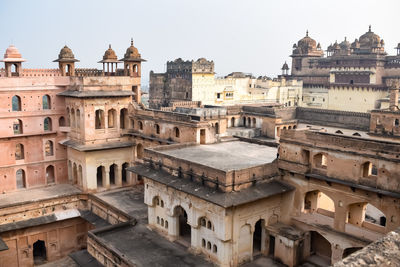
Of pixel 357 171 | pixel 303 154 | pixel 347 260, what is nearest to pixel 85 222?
pixel 303 154

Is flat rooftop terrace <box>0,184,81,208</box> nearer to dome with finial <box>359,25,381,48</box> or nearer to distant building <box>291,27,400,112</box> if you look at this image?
distant building <box>291,27,400,112</box>

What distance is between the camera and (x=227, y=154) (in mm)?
23594

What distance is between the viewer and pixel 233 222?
18.7 meters

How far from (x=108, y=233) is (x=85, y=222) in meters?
7.18

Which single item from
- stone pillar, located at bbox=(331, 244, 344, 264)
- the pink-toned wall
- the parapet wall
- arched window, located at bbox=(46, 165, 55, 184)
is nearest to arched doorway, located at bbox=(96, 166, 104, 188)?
the pink-toned wall

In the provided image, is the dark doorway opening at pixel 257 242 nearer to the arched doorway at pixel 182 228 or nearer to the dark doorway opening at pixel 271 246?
the dark doorway opening at pixel 271 246

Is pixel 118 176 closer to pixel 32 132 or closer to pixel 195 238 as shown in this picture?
pixel 32 132

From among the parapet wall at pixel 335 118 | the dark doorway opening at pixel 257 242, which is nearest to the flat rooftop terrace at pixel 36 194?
the dark doorway opening at pixel 257 242

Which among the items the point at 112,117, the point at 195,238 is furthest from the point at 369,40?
the point at 195,238

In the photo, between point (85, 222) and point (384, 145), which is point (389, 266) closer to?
point (384, 145)

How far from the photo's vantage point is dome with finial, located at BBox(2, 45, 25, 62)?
29.5m

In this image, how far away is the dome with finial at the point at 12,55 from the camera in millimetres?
29455

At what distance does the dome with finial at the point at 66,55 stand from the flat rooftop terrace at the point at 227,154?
13.7 metres

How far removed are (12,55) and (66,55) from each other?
4.18m
